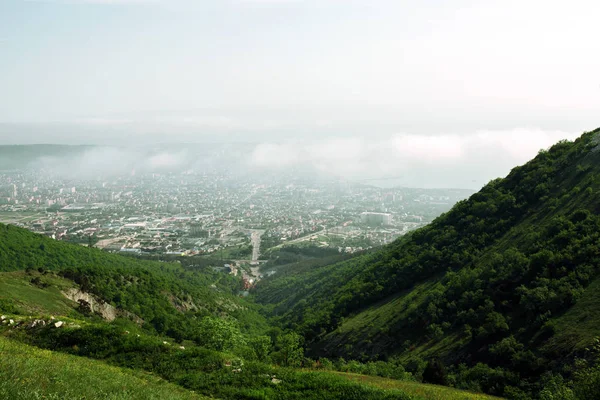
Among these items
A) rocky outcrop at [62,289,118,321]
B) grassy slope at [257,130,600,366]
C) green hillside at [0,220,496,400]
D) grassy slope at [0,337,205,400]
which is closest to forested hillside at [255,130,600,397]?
grassy slope at [257,130,600,366]

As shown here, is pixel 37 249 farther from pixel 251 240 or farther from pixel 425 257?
pixel 251 240

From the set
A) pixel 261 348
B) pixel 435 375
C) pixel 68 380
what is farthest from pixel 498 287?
pixel 68 380

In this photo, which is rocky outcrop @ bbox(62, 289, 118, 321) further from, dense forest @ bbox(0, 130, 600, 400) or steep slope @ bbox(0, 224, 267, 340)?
dense forest @ bbox(0, 130, 600, 400)

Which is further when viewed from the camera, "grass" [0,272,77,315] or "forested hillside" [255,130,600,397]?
"grass" [0,272,77,315]

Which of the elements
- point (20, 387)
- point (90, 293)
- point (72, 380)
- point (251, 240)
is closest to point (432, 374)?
point (72, 380)

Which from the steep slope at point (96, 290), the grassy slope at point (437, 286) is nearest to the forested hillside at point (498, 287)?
the grassy slope at point (437, 286)
